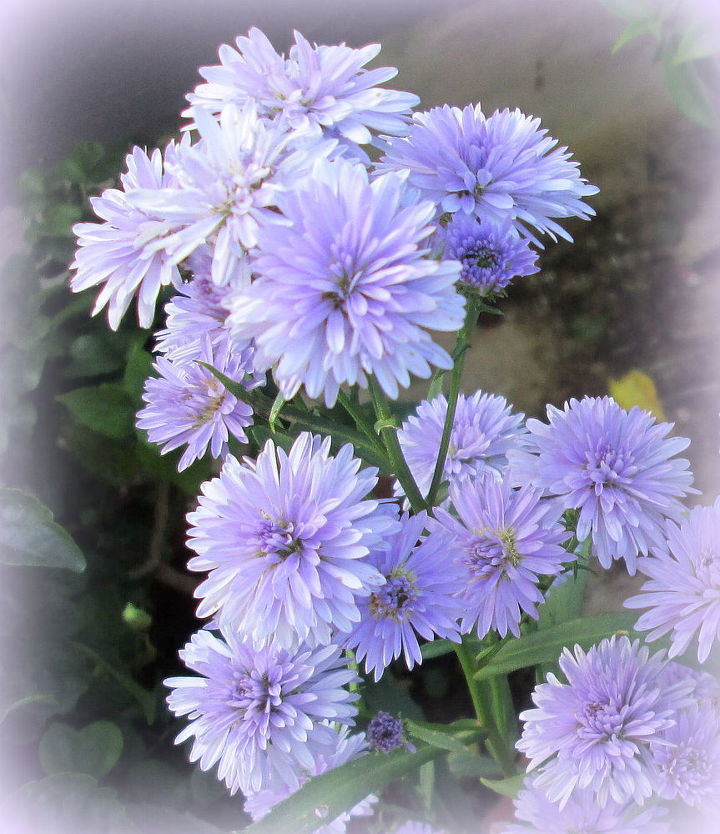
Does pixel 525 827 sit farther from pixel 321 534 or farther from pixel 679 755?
pixel 321 534

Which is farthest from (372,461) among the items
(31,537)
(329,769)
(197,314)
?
(31,537)

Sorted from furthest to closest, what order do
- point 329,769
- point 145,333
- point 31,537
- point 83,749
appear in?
1. point 145,333
2. point 83,749
3. point 31,537
4. point 329,769

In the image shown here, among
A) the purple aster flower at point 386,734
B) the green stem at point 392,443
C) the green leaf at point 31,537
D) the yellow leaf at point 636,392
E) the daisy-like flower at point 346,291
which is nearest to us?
the daisy-like flower at point 346,291

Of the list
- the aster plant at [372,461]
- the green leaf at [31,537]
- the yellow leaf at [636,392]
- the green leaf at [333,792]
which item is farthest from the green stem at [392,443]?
the yellow leaf at [636,392]

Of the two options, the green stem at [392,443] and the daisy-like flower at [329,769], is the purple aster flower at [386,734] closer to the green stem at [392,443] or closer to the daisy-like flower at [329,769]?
the daisy-like flower at [329,769]

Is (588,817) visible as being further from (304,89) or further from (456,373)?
(304,89)

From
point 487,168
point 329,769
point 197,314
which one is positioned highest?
point 487,168

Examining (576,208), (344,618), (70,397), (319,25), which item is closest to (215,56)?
(319,25)
